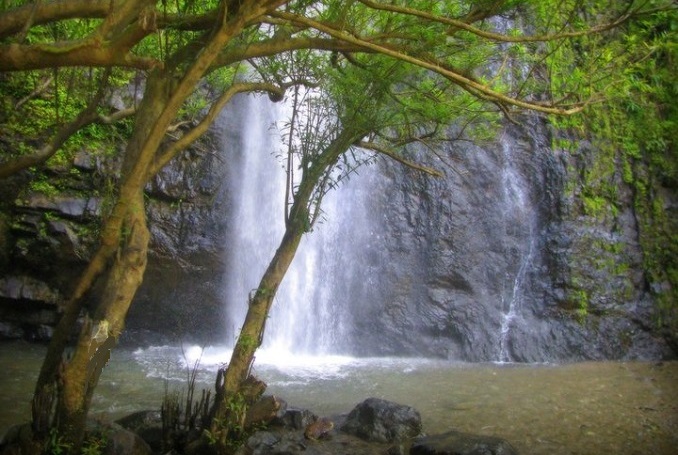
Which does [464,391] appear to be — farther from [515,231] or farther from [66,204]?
[66,204]

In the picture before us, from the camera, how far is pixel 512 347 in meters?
10.6

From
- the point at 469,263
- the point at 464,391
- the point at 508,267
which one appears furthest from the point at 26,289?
the point at 508,267

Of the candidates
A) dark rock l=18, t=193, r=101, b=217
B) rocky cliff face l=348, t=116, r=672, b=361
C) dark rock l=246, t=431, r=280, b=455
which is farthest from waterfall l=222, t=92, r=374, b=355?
dark rock l=246, t=431, r=280, b=455

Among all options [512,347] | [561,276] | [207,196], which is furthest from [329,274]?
[561,276]

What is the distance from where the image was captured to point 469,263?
37.1 feet

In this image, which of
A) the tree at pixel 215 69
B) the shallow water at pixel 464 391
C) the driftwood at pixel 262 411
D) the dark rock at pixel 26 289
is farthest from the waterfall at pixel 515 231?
the dark rock at pixel 26 289

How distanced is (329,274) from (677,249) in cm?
690

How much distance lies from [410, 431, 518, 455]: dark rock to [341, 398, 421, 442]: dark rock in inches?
13.5

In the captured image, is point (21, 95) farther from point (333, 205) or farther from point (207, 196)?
point (333, 205)

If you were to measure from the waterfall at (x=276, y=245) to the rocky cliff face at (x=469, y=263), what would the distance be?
191mm

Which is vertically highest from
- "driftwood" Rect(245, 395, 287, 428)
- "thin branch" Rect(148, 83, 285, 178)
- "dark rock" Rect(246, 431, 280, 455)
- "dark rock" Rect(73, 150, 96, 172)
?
"dark rock" Rect(73, 150, 96, 172)

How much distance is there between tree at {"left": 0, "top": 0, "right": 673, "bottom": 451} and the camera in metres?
3.56

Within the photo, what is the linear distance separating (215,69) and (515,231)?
8.11 meters

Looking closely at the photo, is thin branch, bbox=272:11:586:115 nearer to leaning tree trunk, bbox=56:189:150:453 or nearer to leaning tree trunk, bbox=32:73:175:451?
leaning tree trunk, bbox=32:73:175:451
